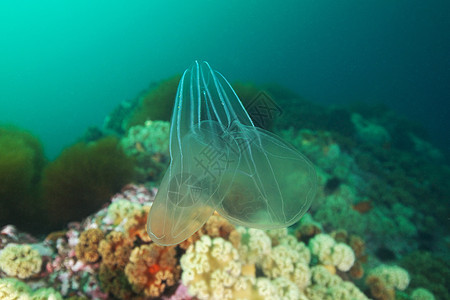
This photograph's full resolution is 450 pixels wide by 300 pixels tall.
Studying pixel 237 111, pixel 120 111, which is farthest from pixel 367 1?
pixel 237 111

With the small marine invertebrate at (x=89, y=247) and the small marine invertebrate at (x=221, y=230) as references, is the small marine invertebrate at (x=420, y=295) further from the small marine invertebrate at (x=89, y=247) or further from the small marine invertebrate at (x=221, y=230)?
the small marine invertebrate at (x=89, y=247)

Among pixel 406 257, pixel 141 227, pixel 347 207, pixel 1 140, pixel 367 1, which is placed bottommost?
pixel 406 257

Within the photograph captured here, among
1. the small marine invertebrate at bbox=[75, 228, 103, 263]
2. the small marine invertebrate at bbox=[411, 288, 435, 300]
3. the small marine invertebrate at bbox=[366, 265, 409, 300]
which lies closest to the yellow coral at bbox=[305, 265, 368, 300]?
the small marine invertebrate at bbox=[366, 265, 409, 300]

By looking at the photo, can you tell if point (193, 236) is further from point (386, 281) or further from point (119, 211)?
point (386, 281)

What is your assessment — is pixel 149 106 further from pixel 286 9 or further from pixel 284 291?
pixel 286 9

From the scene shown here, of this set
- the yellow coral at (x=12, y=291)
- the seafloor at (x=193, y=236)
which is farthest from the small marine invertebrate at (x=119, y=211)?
the yellow coral at (x=12, y=291)

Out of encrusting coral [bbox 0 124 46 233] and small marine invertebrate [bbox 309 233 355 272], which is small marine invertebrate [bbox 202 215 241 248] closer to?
small marine invertebrate [bbox 309 233 355 272]
